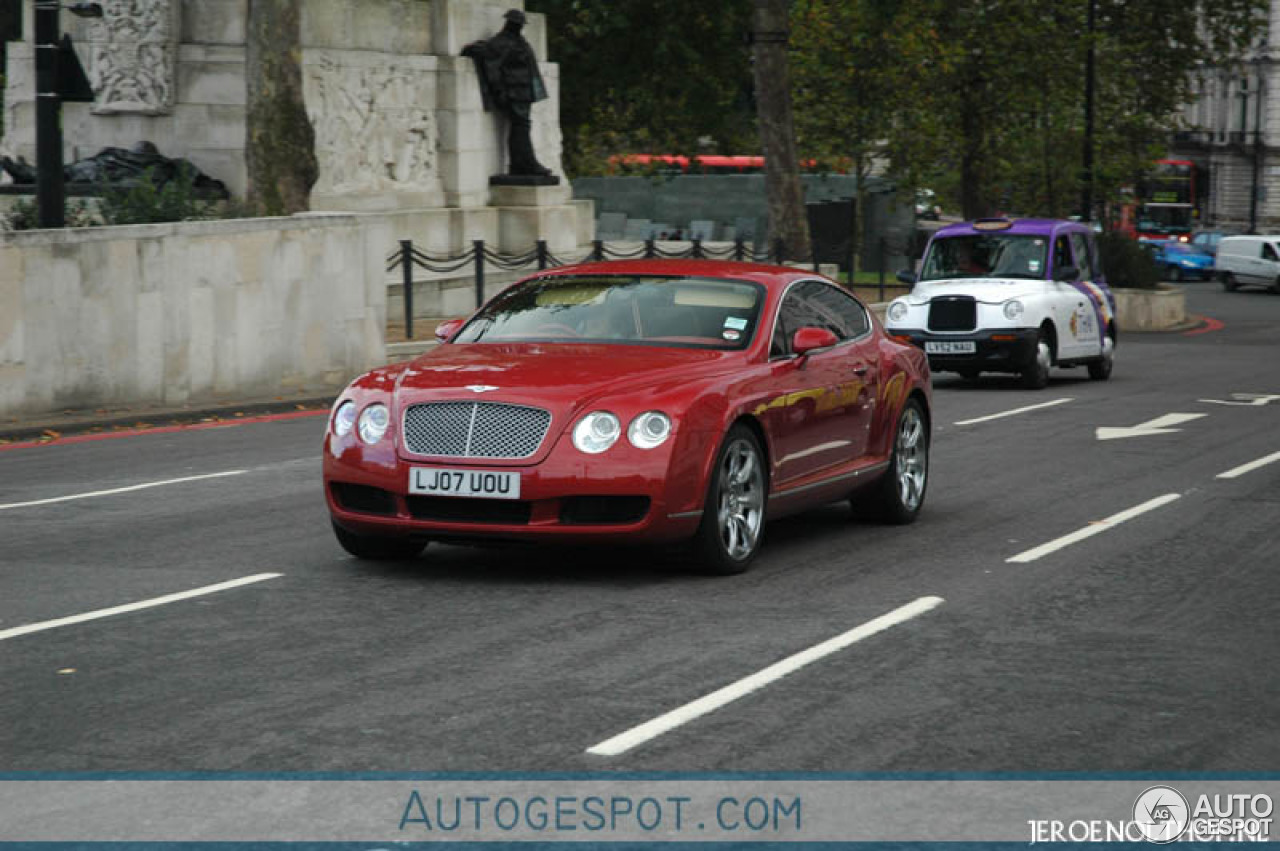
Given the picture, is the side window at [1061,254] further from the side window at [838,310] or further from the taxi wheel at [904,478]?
the side window at [838,310]

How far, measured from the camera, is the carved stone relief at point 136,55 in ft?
99.0

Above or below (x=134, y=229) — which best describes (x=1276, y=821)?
below

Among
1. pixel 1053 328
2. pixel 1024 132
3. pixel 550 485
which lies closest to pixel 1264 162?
pixel 1024 132

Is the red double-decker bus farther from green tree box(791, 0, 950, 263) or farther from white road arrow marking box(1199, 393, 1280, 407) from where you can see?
white road arrow marking box(1199, 393, 1280, 407)

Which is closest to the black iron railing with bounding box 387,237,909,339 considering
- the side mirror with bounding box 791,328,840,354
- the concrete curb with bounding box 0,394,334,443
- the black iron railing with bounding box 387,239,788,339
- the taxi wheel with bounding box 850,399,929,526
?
the black iron railing with bounding box 387,239,788,339

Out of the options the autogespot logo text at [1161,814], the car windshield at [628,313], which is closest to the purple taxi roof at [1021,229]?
the car windshield at [628,313]

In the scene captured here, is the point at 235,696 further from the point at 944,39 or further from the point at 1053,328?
the point at 944,39

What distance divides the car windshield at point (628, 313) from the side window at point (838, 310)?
A: 2.04 ft

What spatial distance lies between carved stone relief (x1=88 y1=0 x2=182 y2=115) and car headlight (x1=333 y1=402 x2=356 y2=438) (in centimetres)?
2202

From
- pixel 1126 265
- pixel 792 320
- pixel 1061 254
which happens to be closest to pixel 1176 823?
pixel 792 320

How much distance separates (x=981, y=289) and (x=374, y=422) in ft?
50.5

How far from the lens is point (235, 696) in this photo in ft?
22.4

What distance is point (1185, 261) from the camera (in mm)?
75812

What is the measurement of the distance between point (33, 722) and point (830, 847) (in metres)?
2.64
